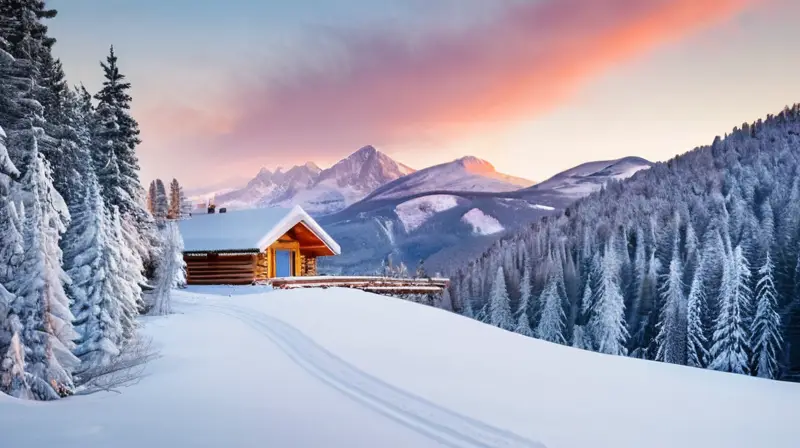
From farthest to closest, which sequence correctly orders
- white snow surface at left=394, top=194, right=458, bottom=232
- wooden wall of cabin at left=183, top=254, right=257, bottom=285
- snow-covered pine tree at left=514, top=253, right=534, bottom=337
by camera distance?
white snow surface at left=394, top=194, right=458, bottom=232
wooden wall of cabin at left=183, top=254, right=257, bottom=285
snow-covered pine tree at left=514, top=253, right=534, bottom=337

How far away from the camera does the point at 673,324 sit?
25.5 meters

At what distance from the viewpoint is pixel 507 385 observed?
988 cm

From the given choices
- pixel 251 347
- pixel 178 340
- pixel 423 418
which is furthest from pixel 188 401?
pixel 178 340

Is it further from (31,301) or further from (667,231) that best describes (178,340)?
(667,231)

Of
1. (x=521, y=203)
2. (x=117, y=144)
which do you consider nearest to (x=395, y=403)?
(x=117, y=144)

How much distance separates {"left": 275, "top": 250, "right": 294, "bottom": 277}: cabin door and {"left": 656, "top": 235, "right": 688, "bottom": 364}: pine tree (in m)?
23.6

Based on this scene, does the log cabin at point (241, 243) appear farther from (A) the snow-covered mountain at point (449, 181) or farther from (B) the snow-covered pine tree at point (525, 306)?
A: (A) the snow-covered mountain at point (449, 181)

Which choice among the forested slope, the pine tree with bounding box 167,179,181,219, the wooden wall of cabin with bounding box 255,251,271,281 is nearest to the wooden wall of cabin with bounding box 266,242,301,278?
the wooden wall of cabin with bounding box 255,251,271,281

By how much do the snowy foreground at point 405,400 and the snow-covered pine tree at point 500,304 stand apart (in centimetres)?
1896

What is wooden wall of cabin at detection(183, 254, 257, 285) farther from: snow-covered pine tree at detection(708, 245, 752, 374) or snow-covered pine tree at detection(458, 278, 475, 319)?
snow-covered pine tree at detection(708, 245, 752, 374)

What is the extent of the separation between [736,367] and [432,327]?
558 inches

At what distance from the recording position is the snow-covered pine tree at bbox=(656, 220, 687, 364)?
24.8 m

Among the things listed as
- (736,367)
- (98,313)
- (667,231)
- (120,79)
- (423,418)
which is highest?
(120,79)

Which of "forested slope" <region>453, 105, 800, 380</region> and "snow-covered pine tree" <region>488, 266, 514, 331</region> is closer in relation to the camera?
"forested slope" <region>453, 105, 800, 380</region>
